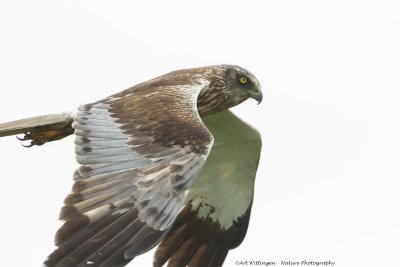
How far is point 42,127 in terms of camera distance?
8.80 m

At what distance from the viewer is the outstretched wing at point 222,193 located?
30.6ft

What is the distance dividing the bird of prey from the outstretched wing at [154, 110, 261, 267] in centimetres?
1

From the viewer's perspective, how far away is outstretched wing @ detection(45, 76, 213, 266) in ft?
21.4

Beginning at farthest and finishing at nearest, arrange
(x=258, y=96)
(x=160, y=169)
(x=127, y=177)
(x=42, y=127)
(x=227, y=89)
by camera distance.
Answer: (x=258, y=96) → (x=227, y=89) → (x=42, y=127) → (x=160, y=169) → (x=127, y=177)

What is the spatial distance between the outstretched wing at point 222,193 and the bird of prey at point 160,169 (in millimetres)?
12

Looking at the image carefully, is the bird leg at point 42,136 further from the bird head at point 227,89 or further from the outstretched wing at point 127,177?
the bird head at point 227,89

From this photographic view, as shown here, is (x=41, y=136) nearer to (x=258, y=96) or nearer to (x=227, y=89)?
(x=227, y=89)

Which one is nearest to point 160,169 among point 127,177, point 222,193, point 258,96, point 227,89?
point 127,177

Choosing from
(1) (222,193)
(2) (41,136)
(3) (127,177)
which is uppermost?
(3) (127,177)

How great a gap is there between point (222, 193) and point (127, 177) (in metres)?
3.01

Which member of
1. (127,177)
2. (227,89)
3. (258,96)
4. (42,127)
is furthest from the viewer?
(258,96)

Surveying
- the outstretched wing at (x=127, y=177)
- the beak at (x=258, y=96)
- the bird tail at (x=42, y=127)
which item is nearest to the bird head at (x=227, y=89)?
the beak at (x=258, y=96)

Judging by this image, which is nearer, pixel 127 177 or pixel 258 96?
pixel 127 177

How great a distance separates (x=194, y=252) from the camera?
907 cm
